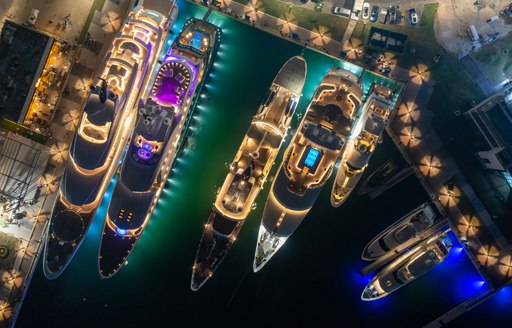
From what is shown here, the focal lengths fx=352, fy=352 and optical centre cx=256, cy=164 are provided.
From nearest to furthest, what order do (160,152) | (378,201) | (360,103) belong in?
(160,152), (360,103), (378,201)

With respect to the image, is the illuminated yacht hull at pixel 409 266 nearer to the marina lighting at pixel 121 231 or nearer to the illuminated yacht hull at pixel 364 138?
the illuminated yacht hull at pixel 364 138

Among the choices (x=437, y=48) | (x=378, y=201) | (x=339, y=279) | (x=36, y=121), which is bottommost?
(x=339, y=279)

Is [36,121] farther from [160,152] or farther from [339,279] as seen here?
[339,279]

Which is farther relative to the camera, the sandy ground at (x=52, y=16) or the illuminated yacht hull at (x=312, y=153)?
the sandy ground at (x=52, y=16)

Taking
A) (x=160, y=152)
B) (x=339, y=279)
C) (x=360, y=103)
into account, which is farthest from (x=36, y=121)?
(x=339, y=279)

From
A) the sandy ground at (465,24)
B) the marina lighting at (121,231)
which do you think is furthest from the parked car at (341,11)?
the marina lighting at (121,231)

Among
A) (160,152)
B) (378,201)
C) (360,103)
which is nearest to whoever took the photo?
(160,152)

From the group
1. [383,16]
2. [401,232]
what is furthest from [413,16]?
[401,232]
